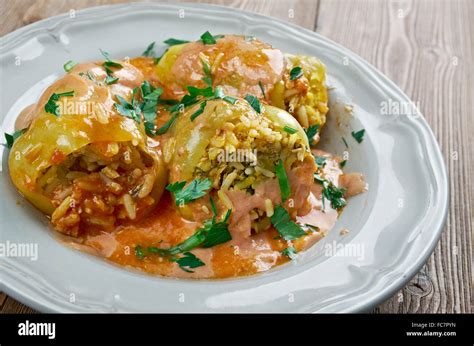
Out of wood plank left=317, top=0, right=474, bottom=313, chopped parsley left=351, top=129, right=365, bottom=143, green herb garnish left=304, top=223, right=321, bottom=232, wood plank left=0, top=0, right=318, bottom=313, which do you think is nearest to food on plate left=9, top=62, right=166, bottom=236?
green herb garnish left=304, top=223, right=321, bottom=232

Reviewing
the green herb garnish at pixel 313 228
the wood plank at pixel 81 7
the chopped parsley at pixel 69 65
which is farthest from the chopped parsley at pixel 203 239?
the wood plank at pixel 81 7

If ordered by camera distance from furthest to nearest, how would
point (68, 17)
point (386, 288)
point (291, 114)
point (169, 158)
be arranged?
point (68, 17) < point (291, 114) < point (169, 158) < point (386, 288)

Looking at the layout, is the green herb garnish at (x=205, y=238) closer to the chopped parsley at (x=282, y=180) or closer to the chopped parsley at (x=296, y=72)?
the chopped parsley at (x=282, y=180)

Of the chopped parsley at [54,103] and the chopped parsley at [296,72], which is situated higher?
the chopped parsley at [296,72]

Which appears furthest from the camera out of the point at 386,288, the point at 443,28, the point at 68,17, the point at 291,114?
the point at 443,28


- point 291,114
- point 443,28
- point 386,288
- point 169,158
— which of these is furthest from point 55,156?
point 443,28

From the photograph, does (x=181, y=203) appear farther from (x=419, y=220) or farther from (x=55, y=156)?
→ (x=419, y=220)
